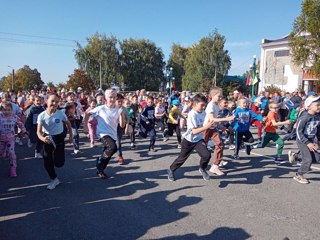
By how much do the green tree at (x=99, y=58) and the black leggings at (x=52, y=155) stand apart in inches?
2053

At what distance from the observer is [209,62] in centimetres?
5281

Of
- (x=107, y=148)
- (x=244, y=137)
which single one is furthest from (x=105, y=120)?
(x=244, y=137)

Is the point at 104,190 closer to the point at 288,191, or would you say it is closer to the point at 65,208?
the point at 65,208

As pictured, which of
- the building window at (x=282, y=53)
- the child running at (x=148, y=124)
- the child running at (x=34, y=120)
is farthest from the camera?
the building window at (x=282, y=53)

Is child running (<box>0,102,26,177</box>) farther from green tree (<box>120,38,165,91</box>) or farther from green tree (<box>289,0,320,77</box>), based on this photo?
green tree (<box>120,38,165,91</box>)

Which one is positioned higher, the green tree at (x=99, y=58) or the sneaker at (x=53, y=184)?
the green tree at (x=99, y=58)

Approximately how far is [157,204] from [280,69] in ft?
155

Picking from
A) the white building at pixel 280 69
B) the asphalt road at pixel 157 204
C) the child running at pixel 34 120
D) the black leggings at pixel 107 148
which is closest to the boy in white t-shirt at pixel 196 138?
the asphalt road at pixel 157 204

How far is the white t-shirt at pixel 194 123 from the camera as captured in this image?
583 centimetres

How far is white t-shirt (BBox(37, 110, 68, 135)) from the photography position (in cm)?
553

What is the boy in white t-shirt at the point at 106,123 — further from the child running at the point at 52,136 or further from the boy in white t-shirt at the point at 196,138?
the boy in white t-shirt at the point at 196,138

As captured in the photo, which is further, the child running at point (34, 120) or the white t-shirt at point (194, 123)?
the child running at point (34, 120)

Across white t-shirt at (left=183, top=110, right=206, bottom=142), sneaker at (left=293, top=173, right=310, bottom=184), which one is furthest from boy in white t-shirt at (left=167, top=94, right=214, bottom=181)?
sneaker at (left=293, top=173, right=310, bottom=184)

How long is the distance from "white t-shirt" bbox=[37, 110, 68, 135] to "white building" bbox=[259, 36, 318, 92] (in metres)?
42.8
